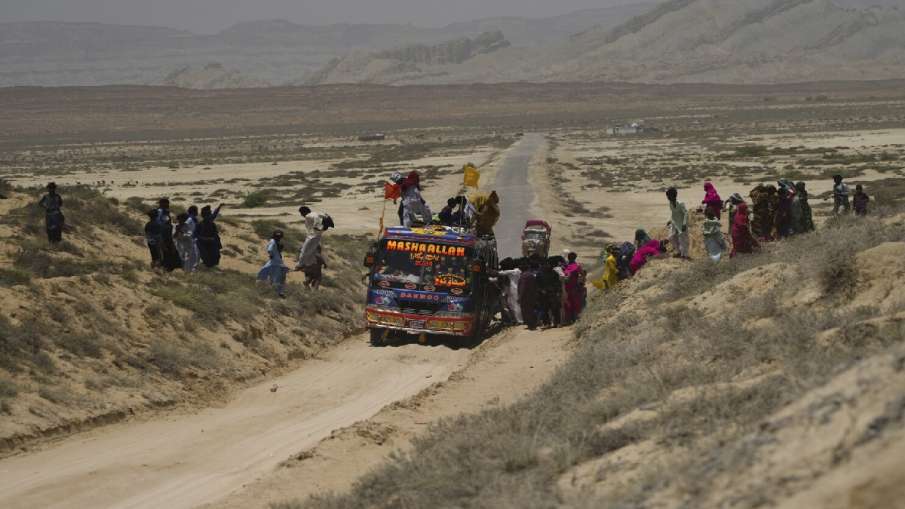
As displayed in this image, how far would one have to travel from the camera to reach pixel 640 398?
9.27 metres

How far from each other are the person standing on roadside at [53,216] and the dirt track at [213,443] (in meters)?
6.34

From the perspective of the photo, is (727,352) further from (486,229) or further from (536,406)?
(486,229)

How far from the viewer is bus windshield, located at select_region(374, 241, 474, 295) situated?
1844 centimetres

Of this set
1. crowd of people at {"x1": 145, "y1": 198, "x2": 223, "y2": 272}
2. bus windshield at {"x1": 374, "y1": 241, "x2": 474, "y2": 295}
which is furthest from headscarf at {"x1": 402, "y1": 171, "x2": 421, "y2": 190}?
crowd of people at {"x1": 145, "y1": 198, "x2": 223, "y2": 272}

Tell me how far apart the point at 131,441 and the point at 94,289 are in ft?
17.9

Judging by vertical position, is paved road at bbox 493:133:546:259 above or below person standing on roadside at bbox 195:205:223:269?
below

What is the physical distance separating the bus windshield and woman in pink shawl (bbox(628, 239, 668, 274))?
10.5 feet

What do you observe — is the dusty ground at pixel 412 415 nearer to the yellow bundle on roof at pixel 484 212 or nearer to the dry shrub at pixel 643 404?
the dry shrub at pixel 643 404

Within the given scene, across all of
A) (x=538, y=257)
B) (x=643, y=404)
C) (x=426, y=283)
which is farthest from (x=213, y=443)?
(x=538, y=257)

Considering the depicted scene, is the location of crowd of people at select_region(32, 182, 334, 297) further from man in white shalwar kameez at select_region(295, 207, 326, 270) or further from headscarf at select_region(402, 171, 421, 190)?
headscarf at select_region(402, 171, 421, 190)

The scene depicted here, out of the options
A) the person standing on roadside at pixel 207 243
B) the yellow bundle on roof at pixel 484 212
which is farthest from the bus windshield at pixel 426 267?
the person standing on roadside at pixel 207 243

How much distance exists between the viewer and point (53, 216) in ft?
68.5

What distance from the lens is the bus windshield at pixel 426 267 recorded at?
18438 millimetres

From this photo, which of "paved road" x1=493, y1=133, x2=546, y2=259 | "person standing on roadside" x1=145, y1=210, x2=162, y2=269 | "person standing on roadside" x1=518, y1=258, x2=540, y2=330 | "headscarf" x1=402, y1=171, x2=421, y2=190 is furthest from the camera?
"paved road" x1=493, y1=133, x2=546, y2=259
